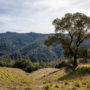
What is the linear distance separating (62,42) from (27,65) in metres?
60.7

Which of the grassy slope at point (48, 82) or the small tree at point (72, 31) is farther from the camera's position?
the small tree at point (72, 31)

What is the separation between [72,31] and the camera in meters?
32.2

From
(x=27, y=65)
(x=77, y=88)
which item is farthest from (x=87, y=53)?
(x=27, y=65)

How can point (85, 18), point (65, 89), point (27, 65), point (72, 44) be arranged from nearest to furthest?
point (65, 89), point (85, 18), point (72, 44), point (27, 65)

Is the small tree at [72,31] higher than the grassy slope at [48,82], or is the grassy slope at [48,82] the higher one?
the small tree at [72,31]

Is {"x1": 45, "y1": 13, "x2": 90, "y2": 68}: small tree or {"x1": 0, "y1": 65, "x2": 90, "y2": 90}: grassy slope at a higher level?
{"x1": 45, "y1": 13, "x2": 90, "y2": 68}: small tree

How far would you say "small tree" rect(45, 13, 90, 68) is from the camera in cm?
3024

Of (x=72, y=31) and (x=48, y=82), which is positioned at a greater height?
(x=72, y=31)

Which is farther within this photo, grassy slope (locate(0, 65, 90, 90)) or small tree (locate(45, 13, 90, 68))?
small tree (locate(45, 13, 90, 68))

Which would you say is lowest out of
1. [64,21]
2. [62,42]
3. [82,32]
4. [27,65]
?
[27,65]

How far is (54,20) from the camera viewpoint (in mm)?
32625

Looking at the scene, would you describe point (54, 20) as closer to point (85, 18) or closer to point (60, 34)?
point (60, 34)

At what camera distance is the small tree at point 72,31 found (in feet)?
99.2

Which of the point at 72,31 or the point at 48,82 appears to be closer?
the point at 48,82
